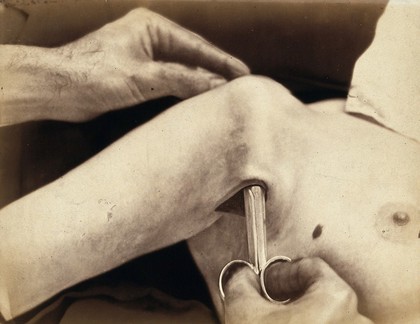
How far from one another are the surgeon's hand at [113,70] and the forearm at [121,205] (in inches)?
3.9

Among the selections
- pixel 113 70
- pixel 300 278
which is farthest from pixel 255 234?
pixel 113 70

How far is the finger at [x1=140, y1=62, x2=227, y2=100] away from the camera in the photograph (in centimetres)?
140

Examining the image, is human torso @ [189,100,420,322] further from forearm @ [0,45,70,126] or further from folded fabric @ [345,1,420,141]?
forearm @ [0,45,70,126]

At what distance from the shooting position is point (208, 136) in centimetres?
136

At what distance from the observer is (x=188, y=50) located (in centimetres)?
141

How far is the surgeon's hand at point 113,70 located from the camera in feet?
4.59

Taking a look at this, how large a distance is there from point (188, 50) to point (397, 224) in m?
0.60

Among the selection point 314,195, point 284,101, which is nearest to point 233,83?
point 284,101

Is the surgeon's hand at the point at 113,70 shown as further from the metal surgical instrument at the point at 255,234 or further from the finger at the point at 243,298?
the finger at the point at 243,298

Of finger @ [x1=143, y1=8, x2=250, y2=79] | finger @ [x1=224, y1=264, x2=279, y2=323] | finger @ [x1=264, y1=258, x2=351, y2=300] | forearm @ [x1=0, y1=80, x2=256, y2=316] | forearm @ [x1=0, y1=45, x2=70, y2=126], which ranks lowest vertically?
finger @ [x1=224, y1=264, x2=279, y2=323]

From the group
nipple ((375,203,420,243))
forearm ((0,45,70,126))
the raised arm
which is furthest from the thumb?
forearm ((0,45,70,126))

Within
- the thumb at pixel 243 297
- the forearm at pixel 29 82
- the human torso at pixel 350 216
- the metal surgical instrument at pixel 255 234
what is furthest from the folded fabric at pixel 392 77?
the forearm at pixel 29 82

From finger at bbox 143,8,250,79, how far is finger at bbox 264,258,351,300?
1.47 ft

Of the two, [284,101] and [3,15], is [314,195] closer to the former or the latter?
[284,101]
